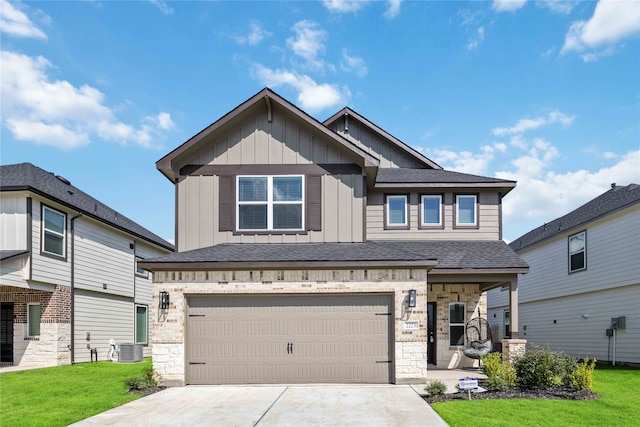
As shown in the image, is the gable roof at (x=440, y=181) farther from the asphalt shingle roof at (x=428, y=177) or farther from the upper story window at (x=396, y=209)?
the upper story window at (x=396, y=209)

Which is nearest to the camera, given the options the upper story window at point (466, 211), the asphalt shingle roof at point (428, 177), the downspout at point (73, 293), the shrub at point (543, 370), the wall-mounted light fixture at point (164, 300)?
the shrub at point (543, 370)

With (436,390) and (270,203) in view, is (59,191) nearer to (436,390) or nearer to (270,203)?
(270,203)

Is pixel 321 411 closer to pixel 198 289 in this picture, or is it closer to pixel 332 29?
pixel 198 289

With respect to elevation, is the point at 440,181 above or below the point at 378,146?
below

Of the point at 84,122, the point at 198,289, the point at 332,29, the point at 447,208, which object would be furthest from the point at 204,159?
the point at 84,122

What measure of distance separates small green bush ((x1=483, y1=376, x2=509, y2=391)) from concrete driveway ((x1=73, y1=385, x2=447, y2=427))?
155 centimetres

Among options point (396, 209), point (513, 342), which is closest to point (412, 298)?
point (513, 342)

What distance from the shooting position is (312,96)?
2155 centimetres

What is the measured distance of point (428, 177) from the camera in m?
17.0

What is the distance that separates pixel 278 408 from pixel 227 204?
6.31 meters

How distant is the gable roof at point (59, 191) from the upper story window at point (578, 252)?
1749 centimetres

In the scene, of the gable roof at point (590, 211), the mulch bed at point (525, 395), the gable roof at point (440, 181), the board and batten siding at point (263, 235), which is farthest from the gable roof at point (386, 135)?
the mulch bed at point (525, 395)

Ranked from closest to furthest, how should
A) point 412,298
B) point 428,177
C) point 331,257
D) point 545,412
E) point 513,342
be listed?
point 545,412
point 412,298
point 331,257
point 513,342
point 428,177

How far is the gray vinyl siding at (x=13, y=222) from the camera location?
1658 centimetres
